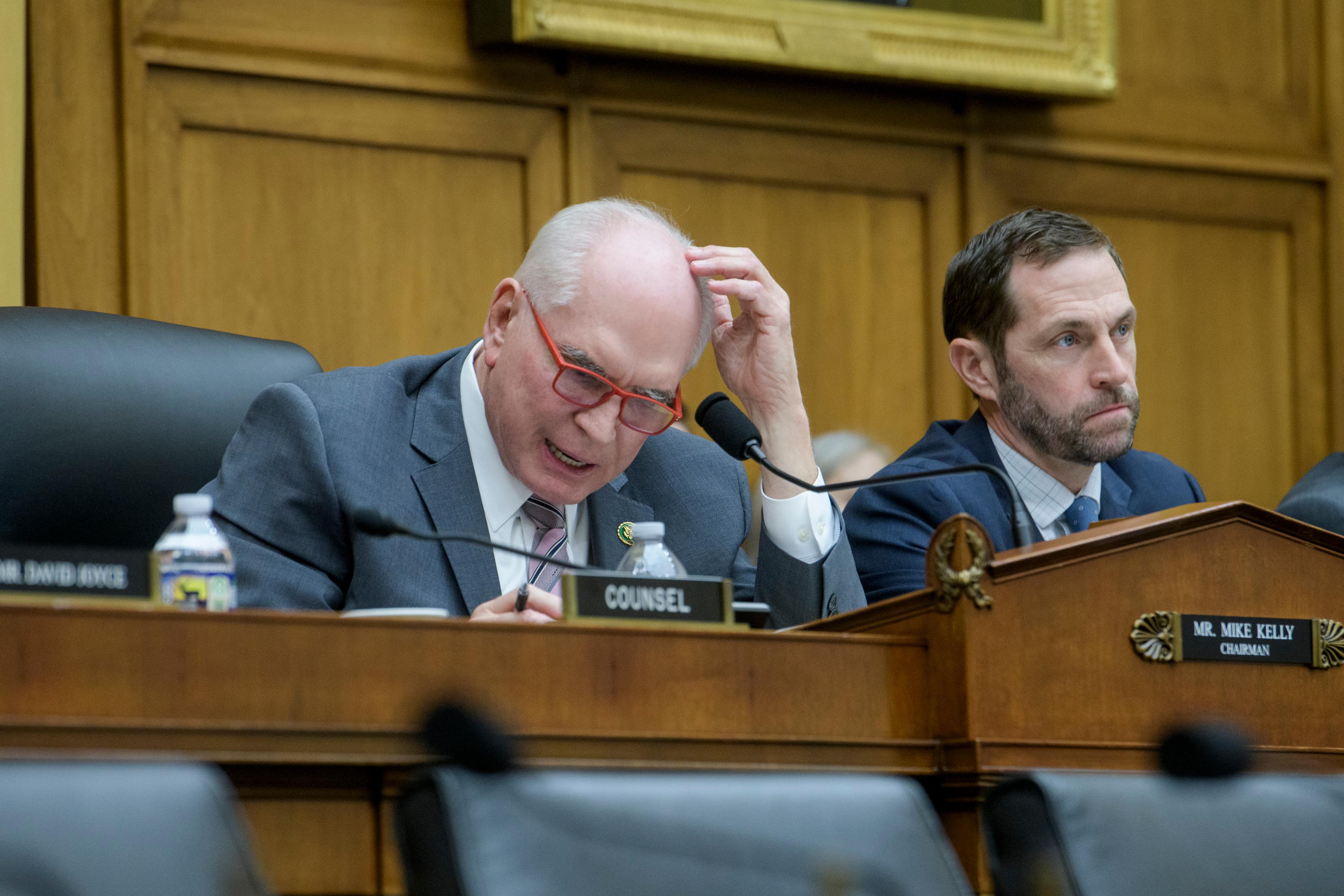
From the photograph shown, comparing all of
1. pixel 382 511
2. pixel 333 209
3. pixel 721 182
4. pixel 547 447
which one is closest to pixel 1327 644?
pixel 547 447

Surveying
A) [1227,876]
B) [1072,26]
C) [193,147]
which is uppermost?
[1072,26]

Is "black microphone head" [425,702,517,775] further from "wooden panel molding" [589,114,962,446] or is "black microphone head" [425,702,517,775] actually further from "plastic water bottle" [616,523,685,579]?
"wooden panel molding" [589,114,962,446]

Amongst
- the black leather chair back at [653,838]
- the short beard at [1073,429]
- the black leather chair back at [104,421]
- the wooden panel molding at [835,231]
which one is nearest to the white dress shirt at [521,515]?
the black leather chair back at [104,421]

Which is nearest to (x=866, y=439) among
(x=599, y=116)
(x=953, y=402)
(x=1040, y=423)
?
(x=953, y=402)

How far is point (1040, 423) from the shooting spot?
7.68 ft

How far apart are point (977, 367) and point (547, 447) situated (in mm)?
747

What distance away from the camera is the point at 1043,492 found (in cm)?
235

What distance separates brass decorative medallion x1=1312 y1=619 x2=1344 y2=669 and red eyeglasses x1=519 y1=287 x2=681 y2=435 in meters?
0.72

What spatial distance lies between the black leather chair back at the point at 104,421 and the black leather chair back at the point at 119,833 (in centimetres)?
113

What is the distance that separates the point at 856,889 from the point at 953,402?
3073mm

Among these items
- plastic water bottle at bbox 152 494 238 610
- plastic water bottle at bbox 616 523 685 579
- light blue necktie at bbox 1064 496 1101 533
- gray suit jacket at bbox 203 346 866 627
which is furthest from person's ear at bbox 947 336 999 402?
plastic water bottle at bbox 152 494 238 610

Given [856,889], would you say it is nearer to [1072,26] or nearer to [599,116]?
[599,116]

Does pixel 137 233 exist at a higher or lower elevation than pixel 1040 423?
→ higher

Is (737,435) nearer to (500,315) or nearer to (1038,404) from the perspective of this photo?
(500,315)
